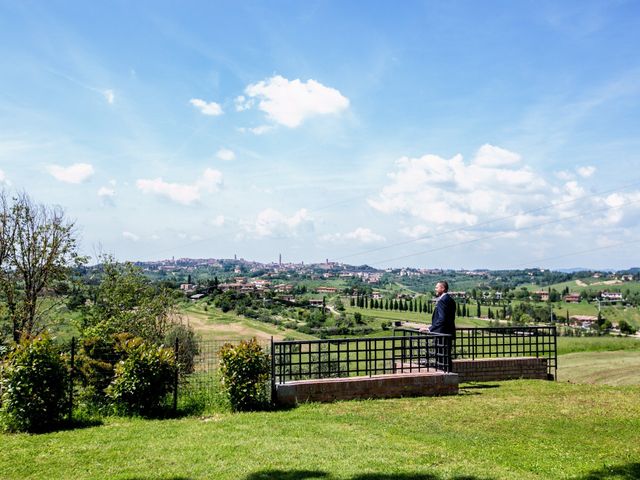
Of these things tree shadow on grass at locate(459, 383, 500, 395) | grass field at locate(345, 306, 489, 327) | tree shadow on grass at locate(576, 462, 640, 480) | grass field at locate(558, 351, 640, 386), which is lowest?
grass field at locate(345, 306, 489, 327)

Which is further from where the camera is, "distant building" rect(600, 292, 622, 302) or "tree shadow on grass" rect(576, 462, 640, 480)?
"distant building" rect(600, 292, 622, 302)

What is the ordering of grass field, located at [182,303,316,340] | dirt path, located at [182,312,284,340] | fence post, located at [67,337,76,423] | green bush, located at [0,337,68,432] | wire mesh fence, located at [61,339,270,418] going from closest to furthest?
green bush, located at [0,337,68,432], fence post, located at [67,337,76,423], wire mesh fence, located at [61,339,270,418], dirt path, located at [182,312,284,340], grass field, located at [182,303,316,340]

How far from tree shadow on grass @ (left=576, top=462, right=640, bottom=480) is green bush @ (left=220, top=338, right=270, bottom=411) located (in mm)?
5779

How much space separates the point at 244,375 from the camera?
9.45 meters

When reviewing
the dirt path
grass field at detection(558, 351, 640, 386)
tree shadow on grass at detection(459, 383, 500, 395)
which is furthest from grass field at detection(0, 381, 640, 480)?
the dirt path

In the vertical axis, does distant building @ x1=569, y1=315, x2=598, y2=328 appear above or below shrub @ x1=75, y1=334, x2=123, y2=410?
below

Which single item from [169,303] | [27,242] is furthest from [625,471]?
[169,303]

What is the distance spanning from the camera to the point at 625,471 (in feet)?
18.6

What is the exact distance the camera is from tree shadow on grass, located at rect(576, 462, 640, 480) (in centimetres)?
549

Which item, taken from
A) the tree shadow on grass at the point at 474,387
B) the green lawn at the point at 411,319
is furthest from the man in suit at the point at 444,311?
the green lawn at the point at 411,319

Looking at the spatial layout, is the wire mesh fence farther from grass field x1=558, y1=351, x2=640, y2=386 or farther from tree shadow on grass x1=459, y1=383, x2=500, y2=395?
grass field x1=558, y1=351, x2=640, y2=386

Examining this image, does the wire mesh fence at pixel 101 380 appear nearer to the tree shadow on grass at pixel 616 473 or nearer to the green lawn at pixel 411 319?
the tree shadow on grass at pixel 616 473

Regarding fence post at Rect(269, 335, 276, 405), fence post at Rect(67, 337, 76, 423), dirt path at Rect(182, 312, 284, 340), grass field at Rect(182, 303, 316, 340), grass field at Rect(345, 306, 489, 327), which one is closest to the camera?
fence post at Rect(67, 337, 76, 423)

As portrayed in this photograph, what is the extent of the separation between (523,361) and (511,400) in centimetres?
386
